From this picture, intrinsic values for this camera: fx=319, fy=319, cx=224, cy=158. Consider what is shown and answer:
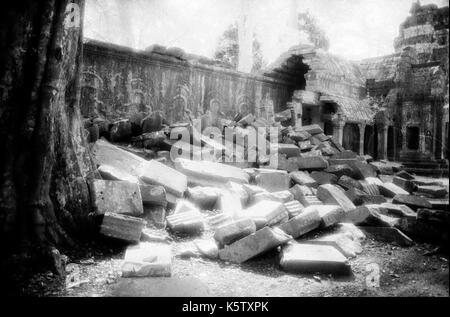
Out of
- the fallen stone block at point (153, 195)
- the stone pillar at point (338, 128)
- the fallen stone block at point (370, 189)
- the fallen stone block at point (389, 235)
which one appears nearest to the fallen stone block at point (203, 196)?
the fallen stone block at point (153, 195)

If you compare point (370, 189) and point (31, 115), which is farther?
point (370, 189)

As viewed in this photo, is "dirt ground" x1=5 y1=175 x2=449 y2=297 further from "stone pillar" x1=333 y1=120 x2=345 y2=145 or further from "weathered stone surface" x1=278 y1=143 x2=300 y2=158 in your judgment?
"stone pillar" x1=333 y1=120 x2=345 y2=145

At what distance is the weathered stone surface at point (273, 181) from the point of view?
563 cm

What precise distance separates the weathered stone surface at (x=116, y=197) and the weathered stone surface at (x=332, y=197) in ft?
9.90

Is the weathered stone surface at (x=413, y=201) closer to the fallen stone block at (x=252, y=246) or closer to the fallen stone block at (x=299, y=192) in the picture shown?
the fallen stone block at (x=299, y=192)

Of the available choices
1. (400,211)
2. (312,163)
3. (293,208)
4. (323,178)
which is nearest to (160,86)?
(312,163)

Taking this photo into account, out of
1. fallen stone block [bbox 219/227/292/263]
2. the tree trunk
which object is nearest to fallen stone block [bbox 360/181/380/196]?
fallen stone block [bbox 219/227/292/263]

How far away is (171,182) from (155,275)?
1905mm

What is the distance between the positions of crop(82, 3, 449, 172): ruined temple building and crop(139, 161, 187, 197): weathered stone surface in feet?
8.00

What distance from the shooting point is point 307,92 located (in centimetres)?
1133

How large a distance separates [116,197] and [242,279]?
5.56 feet

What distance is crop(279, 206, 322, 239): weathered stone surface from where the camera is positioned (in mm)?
3838

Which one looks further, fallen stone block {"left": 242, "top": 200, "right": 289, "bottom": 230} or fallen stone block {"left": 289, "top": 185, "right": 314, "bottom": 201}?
fallen stone block {"left": 289, "top": 185, "right": 314, "bottom": 201}

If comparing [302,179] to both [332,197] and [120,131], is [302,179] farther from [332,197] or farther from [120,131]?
[120,131]
